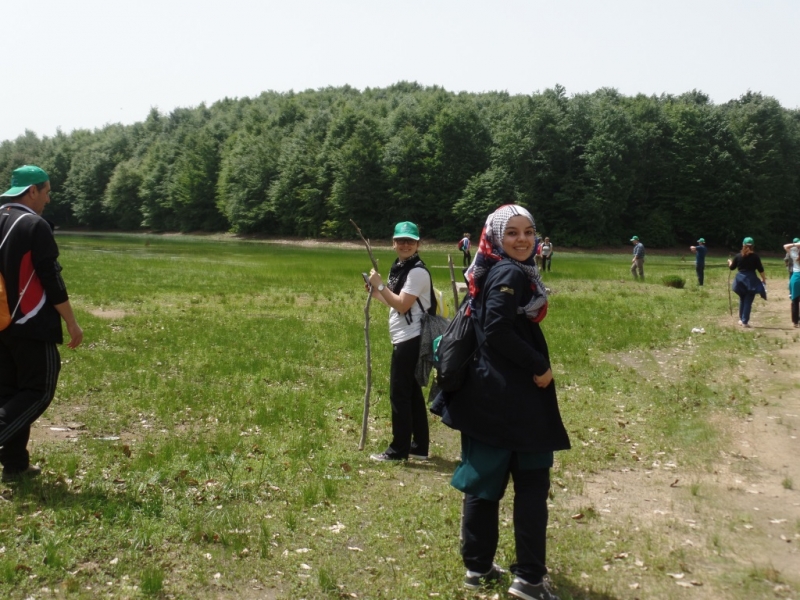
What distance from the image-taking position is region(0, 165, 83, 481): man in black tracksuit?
608 centimetres

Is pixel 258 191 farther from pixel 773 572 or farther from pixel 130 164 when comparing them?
pixel 773 572

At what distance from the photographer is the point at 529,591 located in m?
4.69

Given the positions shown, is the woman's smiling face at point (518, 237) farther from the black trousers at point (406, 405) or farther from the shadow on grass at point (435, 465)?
the shadow on grass at point (435, 465)

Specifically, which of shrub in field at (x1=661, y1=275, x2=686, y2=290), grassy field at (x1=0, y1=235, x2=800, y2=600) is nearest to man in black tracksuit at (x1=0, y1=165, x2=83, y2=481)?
grassy field at (x1=0, y1=235, x2=800, y2=600)

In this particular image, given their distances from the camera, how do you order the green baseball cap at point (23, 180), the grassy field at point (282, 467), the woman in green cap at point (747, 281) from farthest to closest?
the woman in green cap at point (747, 281), the green baseball cap at point (23, 180), the grassy field at point (282, 467)

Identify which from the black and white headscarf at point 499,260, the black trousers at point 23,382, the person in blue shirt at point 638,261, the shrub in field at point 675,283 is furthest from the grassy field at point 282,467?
the person in blue shirt at point 638,261

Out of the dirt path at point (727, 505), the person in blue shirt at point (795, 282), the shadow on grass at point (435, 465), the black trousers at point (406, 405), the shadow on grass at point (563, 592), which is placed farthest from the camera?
the person in blue shirt at point (795, 282)

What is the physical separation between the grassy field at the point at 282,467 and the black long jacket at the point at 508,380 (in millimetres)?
1142

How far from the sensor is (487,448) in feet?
15.5

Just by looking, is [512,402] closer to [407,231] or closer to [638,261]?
[407,231]

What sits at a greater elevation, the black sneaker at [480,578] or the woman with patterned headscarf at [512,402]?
the woman with patterned headscarf at [512,402]

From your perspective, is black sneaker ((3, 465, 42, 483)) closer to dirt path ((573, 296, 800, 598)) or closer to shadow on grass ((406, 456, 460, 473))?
shadow on grass ((406, 456, 460, 473))

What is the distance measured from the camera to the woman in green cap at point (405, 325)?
7.34m

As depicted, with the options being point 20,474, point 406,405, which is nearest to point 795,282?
point 406,405
